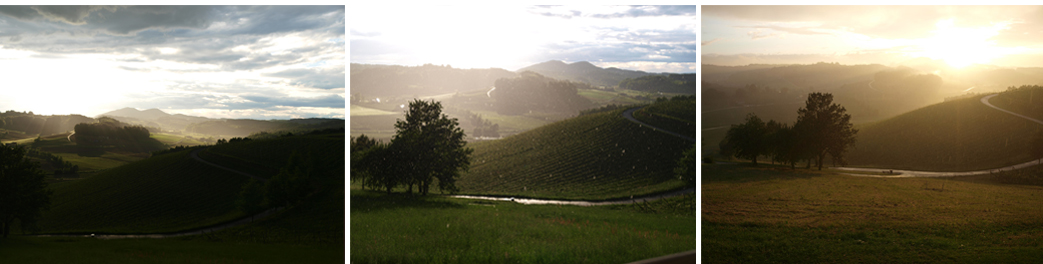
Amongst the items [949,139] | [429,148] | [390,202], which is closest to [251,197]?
[390,202]

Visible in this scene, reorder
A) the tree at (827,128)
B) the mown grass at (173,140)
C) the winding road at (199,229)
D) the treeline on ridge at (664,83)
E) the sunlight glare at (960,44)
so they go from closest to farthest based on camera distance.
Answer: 1. the winding road at (199,229)
2. the mown grass at (173,140)
3. the sunlight glare at (960,44)
4. the tree at (827,128)
5. the treeline on ridge at (664,83)

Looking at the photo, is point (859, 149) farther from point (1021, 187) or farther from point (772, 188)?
point (1021, 187)

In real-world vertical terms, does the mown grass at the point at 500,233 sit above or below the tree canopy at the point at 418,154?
below

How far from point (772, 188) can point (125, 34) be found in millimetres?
8113

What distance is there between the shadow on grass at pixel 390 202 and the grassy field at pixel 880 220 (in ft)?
11.9

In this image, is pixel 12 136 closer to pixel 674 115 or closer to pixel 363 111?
pixel 363 111

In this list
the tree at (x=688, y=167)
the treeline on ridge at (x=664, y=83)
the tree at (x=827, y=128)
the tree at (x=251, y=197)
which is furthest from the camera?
the tree at (x=688, y=167)

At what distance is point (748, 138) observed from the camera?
20.1ft

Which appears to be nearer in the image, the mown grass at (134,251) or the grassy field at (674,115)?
the mown grass at (134,251)

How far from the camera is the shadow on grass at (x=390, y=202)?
245 inches

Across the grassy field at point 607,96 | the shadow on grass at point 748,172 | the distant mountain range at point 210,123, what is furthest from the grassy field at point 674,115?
the distant mountain range at point 210,123

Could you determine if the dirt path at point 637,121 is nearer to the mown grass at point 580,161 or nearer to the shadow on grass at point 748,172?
the mown grass at point 580,161

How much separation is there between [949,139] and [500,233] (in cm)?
583

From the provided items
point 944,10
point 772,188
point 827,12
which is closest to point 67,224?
point 772,188
